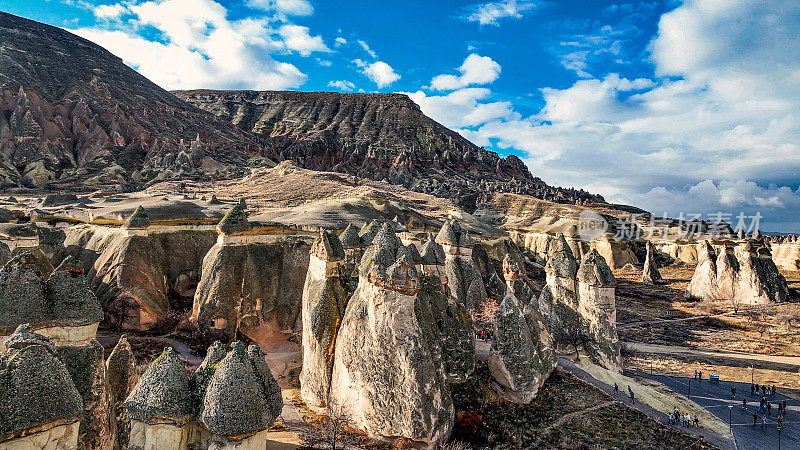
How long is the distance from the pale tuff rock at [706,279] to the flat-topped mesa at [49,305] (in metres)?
50.9

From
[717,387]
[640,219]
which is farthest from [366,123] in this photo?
[717,387]

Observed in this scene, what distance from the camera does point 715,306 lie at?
129ft

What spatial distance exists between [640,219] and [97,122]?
11679cm

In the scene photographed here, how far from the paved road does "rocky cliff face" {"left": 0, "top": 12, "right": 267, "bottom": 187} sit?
7108 centimetres

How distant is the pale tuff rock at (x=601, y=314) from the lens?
19.0 m

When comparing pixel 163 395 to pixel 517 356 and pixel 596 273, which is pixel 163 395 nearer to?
pixel 517 356

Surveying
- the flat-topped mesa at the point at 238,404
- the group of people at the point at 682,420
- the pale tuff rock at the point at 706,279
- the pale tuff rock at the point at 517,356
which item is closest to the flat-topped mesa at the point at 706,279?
the pale tuff rock at the point at 706,279

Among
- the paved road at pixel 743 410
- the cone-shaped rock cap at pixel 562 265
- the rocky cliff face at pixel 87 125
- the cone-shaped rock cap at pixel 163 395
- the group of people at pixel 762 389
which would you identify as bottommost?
the paved road at pixel 743 410

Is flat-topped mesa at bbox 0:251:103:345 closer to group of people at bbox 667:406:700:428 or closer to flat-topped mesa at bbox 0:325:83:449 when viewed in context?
flat-topped mesa at bbox 0:325:83:449

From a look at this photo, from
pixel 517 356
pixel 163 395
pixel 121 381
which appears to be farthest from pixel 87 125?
pixel 517 356

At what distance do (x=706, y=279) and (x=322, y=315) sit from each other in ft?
147

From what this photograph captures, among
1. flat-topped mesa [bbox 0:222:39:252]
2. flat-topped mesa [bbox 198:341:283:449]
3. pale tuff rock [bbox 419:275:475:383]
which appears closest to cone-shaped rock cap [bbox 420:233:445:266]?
pale tuff rock [bbox 419:275:475:383]

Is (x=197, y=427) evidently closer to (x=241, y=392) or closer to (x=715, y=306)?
(x=241, y=392)

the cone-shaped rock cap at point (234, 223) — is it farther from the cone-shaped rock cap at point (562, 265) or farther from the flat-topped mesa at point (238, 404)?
the cone-shaped rock cap at point (562, 265)
